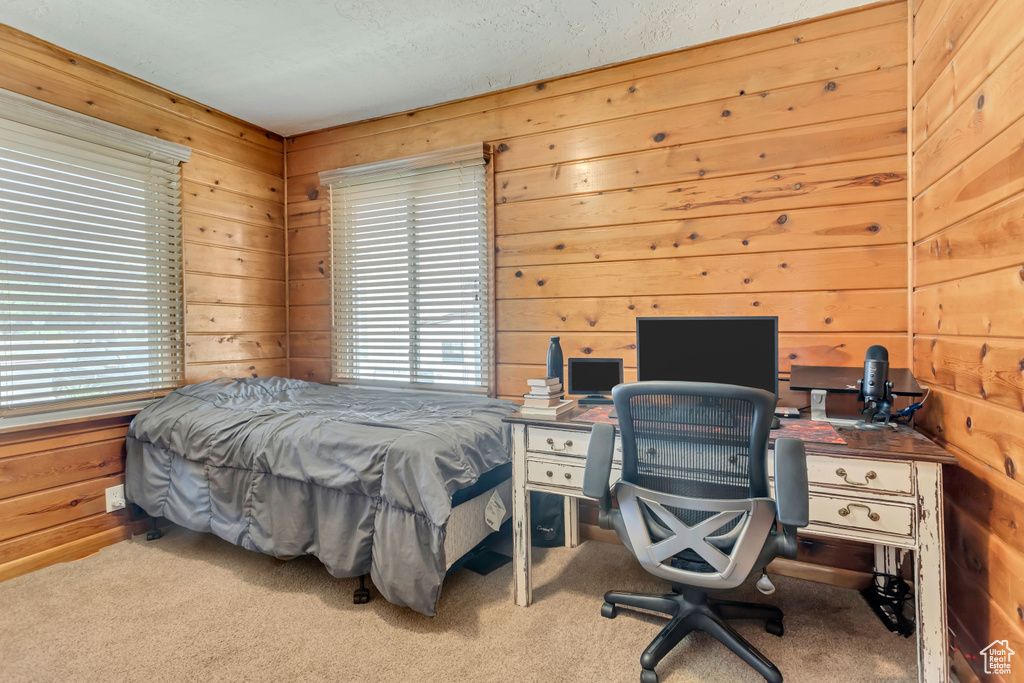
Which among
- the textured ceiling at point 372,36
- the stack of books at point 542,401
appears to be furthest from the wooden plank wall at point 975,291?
the stack of books at point 542,401

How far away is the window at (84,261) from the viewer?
2.29 metres

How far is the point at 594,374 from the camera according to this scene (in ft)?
7.92

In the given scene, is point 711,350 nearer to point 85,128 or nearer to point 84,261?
point 84,261

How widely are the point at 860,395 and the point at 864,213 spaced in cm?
82

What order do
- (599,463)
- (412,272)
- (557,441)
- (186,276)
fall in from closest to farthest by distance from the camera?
(599,463)
(557,441)
(186,276)
(412,272)

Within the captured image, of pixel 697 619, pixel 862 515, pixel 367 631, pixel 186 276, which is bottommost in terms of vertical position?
pixel 367 631

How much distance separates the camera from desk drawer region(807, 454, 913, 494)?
4.86ft

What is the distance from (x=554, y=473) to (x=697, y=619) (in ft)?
2.20

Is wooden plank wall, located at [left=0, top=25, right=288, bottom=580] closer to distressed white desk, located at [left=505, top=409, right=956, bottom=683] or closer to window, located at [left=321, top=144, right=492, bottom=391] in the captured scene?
window, located at [left=321, top=144, right=492, bottom=391]

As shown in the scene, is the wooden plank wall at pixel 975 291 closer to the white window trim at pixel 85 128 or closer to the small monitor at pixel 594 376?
the small monitor at pixel 594 376

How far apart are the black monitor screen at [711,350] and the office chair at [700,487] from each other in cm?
60

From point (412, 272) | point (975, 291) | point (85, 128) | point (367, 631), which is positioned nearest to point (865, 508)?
point (975, 291)

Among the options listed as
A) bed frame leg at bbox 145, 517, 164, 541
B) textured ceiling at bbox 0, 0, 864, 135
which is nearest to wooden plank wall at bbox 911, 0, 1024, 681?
textured ceiling at bbox 0, 0, 864, 135

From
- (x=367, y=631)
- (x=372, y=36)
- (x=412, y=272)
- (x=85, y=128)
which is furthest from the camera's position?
(x=412, y=272)
